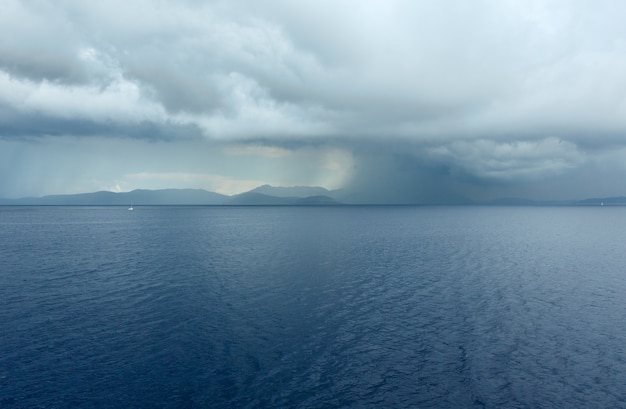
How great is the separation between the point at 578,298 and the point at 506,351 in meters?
31.9

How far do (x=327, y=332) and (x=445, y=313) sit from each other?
61.1 ft

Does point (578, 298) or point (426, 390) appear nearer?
point (426, 390)

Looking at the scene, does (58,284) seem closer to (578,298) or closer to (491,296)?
(491,296)

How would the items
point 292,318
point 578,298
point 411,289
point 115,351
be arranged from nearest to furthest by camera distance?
point 115,351 < point 292,318 < point 578,298 < point 411,289

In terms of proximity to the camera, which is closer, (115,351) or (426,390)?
(426,390)

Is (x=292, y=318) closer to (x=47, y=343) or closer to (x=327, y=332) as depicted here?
(x=327, y=332)

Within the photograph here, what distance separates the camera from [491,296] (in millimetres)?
66438

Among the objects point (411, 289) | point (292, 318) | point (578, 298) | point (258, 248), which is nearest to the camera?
point (292, 318)

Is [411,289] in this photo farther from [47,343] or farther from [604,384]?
[47,343]

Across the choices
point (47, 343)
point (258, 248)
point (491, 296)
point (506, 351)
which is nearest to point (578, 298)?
point (491, 296)

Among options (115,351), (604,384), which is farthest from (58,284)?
(604,384)

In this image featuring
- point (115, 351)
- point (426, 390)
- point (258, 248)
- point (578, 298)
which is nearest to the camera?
point (426, 390)

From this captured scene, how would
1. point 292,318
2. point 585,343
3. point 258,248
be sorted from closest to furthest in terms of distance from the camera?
point 585,343
point 292,318
point 258,248

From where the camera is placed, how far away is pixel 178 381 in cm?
3572
